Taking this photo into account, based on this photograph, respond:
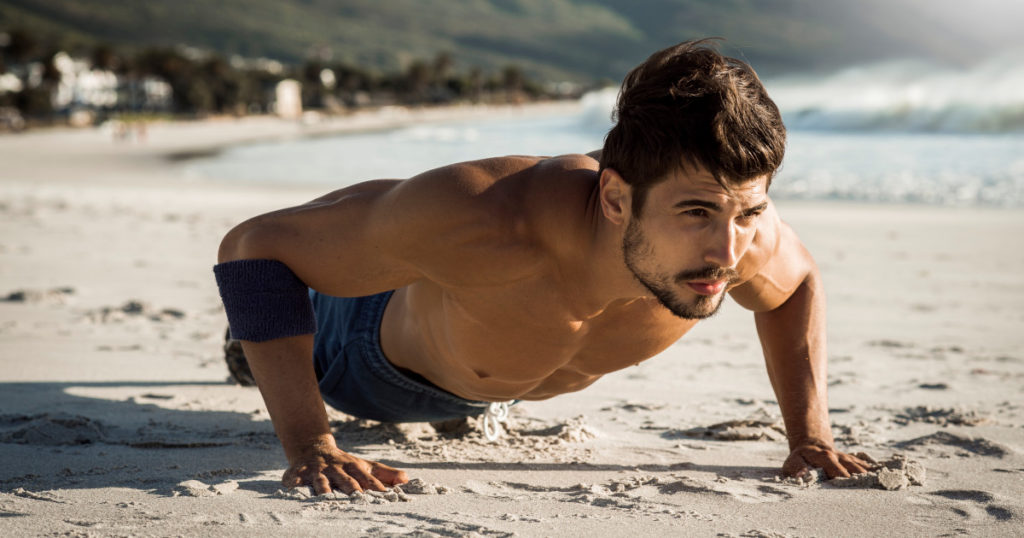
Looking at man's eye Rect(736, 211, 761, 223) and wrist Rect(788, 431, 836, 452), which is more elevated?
man's eye Rect(736, 211, 761, 223)

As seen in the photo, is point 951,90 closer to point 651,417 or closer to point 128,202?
point 128,202

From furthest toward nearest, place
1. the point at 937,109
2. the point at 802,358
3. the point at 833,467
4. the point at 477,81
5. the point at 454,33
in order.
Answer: the point at 454,33
the point at 477,81
the point at 937,109
the point at 802,358
the point at 833,467

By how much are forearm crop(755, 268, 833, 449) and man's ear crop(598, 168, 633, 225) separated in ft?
2.78

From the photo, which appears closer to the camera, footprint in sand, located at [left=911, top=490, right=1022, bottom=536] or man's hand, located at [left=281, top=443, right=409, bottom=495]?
footprint in sand, located at [left=911, top=490, right=1022, bottom=536]

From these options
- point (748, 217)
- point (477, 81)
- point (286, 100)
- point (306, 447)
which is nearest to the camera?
point (748, 217)

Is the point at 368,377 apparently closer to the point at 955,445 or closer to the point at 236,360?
the point at 236,360

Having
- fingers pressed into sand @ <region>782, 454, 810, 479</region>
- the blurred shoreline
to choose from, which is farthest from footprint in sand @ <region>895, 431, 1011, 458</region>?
the blurred shoreline

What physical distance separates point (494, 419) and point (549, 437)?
0.68 ft

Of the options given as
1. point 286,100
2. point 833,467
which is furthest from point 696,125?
point 286,100

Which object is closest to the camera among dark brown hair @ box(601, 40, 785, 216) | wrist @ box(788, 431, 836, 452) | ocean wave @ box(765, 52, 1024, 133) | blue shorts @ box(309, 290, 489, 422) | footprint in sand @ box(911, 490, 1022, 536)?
dark brown hair @ box(601, 40, 785, 216)

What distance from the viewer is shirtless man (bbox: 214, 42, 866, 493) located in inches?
80.3

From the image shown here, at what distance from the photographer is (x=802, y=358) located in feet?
8.95

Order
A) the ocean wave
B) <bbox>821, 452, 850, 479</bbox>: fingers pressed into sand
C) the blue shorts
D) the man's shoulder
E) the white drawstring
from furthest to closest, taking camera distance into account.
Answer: the ocean wave < the white drawstring < the blue shorts < <bbox>821, 452, 850, 479</bbox>: fingers pressed into sand < the man's shoulder

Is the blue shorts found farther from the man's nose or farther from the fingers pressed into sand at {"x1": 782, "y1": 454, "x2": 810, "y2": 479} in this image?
the man's nose
